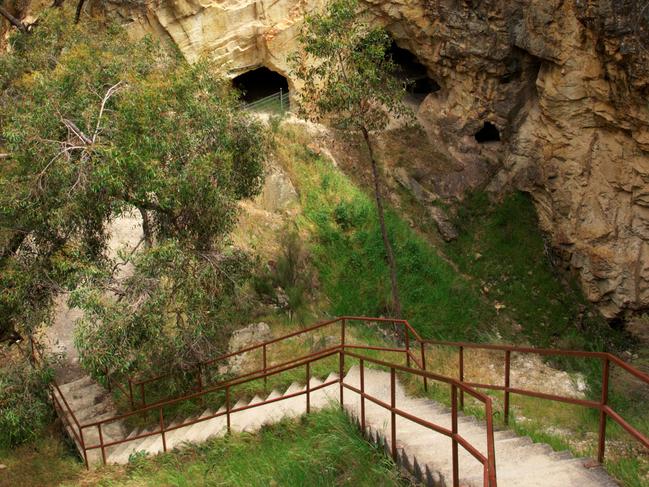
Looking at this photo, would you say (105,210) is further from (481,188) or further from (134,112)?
(481,188)

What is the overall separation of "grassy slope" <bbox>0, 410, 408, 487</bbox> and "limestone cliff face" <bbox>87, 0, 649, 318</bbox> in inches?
473

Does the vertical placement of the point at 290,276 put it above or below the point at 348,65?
below

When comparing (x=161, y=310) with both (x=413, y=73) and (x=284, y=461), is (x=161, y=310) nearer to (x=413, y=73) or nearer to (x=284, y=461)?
(x=284, y=461)

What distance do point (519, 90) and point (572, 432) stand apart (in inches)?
557

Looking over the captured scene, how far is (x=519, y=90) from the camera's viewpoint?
789 inches

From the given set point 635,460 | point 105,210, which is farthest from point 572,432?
point 105,210

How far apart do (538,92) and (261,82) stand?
10.2 m

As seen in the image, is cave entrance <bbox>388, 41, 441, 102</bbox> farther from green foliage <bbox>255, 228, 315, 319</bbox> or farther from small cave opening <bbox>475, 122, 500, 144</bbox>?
green foliage <bbox>255, 228, 315, 319</bbox>

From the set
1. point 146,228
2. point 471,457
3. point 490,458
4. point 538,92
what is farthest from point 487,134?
point 490,458

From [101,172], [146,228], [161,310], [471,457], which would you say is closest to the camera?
[471,457]

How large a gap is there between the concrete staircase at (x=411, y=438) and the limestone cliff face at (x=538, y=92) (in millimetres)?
10297

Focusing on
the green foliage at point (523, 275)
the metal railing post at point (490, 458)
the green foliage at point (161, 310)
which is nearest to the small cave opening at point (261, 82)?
the green foliage at point (523, 275)

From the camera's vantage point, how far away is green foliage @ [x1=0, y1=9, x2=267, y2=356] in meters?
9.13

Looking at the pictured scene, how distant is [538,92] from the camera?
18.6 metres
